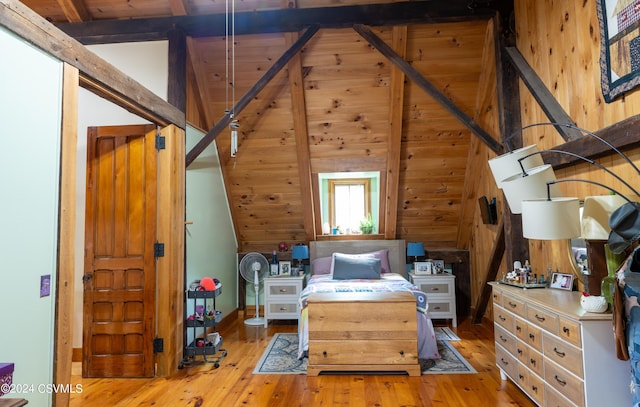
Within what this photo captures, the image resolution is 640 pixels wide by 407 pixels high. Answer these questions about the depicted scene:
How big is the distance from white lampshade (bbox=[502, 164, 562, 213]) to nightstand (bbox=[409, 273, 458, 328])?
2.75 metres

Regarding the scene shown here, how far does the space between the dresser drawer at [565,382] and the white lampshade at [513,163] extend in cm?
121

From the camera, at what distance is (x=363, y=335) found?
323 centimetres

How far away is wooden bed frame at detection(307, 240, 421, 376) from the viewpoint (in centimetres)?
320

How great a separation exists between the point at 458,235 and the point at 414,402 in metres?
3.14

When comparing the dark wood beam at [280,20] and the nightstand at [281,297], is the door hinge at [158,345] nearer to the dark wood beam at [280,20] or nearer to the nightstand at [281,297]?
the nightstand at [281,297]

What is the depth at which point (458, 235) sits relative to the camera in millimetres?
5359

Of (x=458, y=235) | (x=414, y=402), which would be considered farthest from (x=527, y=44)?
(x=414, y=402)

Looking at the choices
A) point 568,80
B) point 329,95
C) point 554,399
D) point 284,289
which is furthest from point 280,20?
point 554,399

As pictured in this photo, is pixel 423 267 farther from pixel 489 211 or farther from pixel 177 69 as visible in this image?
pixel 177 69

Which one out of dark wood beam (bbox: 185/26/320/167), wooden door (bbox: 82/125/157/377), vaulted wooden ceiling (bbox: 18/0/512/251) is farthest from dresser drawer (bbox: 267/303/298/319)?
dark wood beam (bbox: 185/26/320/167)

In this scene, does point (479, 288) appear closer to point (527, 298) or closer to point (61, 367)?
point (527, 298)

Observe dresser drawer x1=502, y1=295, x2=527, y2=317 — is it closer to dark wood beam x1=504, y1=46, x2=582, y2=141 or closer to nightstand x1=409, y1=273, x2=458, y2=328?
dark wood beam x1=504, y1=46, x2=582, y2=141

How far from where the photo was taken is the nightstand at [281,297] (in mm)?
4953

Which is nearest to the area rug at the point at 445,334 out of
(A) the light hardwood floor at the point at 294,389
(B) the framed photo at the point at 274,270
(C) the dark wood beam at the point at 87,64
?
(A) the light hardwood floor at the point at 294,389
